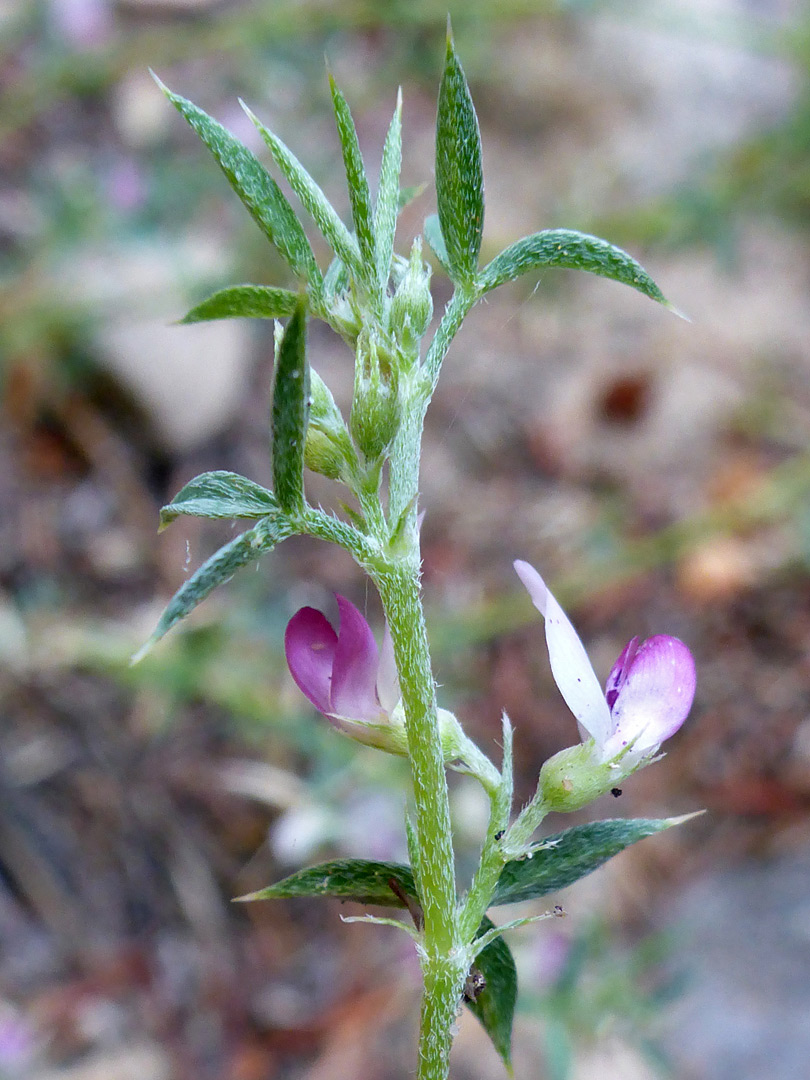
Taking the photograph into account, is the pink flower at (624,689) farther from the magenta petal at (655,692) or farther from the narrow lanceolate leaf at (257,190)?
the narrow lanceolate leaf at (257,190)

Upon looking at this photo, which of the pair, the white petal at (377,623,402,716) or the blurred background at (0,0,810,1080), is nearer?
the white petal at (377,623,402,716)

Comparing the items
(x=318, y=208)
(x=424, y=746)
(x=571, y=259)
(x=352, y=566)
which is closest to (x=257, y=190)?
(x=318, y=208)

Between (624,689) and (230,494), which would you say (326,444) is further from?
(624,689)

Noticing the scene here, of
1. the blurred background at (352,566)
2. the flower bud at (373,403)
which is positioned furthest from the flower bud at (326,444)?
the blurred background at (352,566)

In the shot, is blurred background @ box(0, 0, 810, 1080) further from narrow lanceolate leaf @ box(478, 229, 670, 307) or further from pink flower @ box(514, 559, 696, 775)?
narrow lanceolate leaf @ box(478, 229, 670, 307)

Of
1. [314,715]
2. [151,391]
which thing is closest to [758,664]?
[314,715]

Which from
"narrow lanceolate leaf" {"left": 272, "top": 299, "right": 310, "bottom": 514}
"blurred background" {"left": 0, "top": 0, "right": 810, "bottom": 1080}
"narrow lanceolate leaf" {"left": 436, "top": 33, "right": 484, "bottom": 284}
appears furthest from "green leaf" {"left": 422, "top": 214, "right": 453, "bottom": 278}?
"blurred background" {"left": 0, "top": 0, "right": 810, "bottom": 1080}
